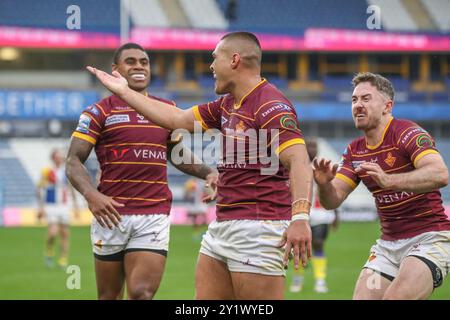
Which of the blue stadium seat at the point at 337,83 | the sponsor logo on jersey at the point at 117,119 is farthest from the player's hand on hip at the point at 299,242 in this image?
the blue stadium seat at the point at 337,83

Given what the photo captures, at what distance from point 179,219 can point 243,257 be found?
27676 mm

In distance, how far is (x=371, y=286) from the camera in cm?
691

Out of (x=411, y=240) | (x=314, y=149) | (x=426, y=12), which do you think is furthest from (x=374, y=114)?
(x=426, y=12)

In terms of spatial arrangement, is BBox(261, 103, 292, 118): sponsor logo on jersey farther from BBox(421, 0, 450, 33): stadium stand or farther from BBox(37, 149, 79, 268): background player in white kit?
BBox(421, 0, 450, 33): stadium stand

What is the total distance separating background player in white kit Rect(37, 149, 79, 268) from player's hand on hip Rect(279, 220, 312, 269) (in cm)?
1235

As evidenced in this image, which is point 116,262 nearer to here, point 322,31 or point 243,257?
point 243,257

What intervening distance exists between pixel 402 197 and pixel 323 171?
2.97 feet

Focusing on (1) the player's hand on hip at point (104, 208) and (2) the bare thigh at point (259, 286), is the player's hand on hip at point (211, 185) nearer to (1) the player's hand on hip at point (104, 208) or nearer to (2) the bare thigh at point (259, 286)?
(1) the player's hand on hip at point (104, 208)

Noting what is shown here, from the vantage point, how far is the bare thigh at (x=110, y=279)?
764cm

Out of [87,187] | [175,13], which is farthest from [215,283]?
[175,13]

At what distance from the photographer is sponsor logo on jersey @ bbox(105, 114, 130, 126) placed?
7.80 meters

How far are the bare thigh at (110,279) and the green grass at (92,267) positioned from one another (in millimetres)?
5031

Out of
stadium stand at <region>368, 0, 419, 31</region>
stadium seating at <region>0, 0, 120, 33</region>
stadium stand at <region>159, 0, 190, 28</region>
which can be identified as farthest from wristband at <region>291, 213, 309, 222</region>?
stadium stand at <region>368, 0, 419, 31</region>

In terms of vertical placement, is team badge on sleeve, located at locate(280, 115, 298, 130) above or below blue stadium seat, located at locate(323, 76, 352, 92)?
below
